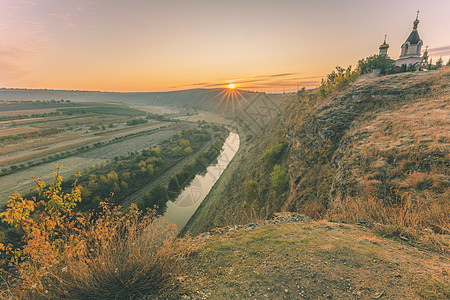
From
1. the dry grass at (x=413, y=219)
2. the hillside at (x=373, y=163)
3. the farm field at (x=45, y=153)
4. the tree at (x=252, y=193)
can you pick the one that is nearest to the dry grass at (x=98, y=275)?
the hillside at (x=373, y=163)

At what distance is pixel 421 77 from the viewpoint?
18.1 meters

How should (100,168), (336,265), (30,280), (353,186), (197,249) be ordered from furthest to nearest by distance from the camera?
(100,168)
(353,186)
(197,249)
(336,265)
(30,280)

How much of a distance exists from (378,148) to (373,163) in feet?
4.67

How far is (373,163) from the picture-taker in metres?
10.6

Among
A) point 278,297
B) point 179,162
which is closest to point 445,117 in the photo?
point 278,297

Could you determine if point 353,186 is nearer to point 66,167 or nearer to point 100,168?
point 100,168

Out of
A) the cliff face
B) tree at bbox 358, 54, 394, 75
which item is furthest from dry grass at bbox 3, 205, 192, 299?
tree at bbox 358, 54, 394, 75

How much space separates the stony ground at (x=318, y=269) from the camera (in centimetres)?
393

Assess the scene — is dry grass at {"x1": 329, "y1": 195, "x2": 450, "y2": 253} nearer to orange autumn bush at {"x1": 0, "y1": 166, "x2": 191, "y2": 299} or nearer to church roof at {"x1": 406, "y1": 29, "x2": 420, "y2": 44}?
orange autumn bush at {"x1": 0, "y1": 166, "x2": 191, "y2": 299}

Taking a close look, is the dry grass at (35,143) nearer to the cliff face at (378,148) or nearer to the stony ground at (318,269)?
the stony ground at (318,269)

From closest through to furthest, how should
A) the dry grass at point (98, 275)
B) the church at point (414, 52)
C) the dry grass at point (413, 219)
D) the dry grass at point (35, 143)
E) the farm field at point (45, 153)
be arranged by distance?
the dry grass at point (98, 275), the dry grass at point (413, 219), the farm field at point (45, 153), the church at point (414, 52), the dry grass at point (35, 143)

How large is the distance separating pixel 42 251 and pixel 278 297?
5.80 m

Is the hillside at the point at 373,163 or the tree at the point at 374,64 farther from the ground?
the tree at the point at 374,64

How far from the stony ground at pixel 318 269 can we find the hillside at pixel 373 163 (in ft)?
5.50
